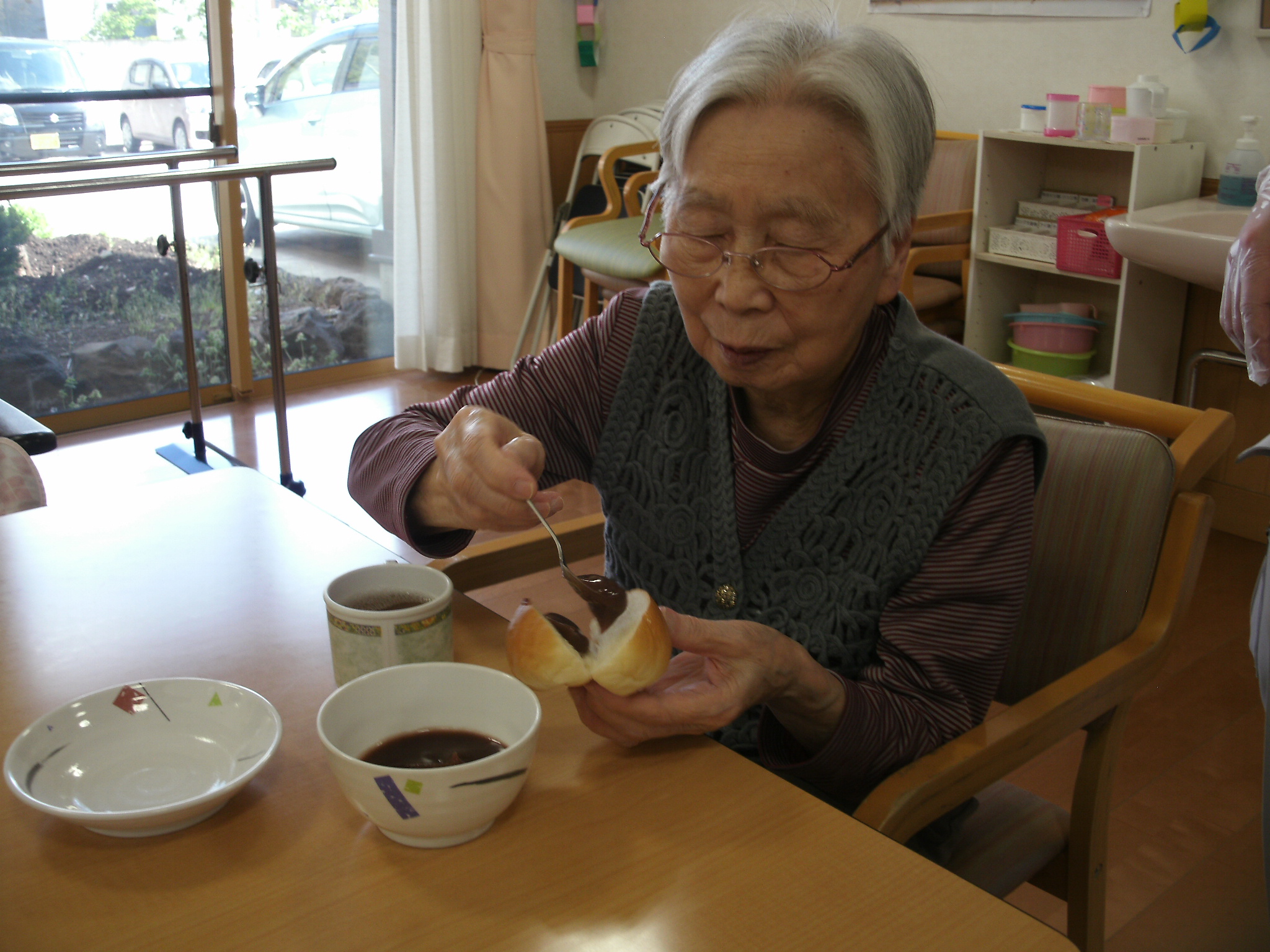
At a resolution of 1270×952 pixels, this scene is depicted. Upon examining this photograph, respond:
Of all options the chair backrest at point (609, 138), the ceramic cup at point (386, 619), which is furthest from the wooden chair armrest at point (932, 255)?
the ceramic cup at point (386, 619)

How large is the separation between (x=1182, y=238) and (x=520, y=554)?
6.41 feet

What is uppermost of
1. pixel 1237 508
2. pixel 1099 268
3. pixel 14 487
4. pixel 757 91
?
pixel 757 91

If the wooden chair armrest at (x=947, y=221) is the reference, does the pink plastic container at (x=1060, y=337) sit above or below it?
below

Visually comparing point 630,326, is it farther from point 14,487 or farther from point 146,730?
point 14,487

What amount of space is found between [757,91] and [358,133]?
12.5 feet

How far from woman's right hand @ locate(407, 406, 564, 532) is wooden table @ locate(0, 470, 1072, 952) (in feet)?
0.57

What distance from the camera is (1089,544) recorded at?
117cm

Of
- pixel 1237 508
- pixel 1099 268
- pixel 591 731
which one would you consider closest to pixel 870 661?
pixel 591 731

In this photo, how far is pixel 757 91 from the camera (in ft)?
3.22

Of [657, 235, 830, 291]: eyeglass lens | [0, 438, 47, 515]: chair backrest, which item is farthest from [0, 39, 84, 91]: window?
[657, 235, 830, 291]: eyeglass lens

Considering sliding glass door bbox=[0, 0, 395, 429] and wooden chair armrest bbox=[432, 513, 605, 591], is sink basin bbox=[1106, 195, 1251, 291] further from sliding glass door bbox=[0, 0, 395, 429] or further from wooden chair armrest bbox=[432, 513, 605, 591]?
sliding glass door bbox=[0, 0, 395, 429]

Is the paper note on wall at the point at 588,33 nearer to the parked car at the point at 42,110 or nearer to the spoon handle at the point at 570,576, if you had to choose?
the parked car at the point at 42,110

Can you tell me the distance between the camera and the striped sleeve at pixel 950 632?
97cm

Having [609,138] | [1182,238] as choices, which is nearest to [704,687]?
[1182,238]
